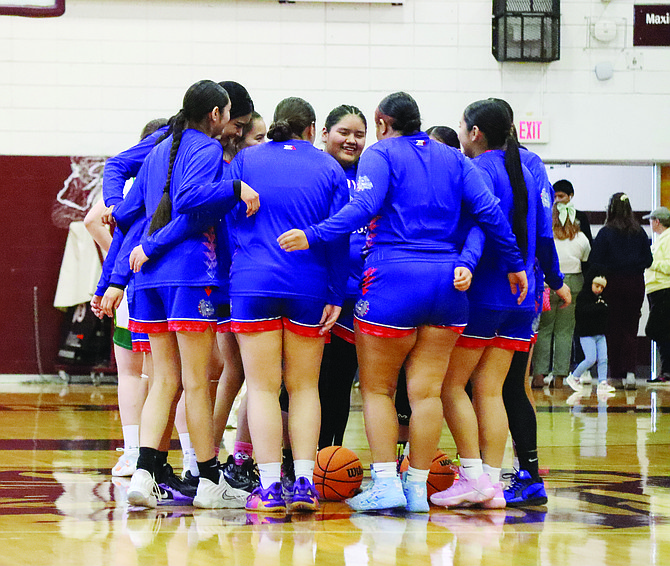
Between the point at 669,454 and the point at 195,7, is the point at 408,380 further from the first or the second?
the point at 195,7

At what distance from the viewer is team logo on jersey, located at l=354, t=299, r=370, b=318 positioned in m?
3.78

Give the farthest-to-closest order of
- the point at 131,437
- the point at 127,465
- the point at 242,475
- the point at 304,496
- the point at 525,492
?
the point at 131,437
the point at 127,465
the point at 242,475
the point at 525,492
the point at 304,496

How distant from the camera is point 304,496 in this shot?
3.60 m

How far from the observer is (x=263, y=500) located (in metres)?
3.65

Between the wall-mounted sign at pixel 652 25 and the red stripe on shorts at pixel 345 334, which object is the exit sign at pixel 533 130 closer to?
the wall-mounted sign at pixel 652 25

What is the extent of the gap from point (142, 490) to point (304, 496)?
591mm

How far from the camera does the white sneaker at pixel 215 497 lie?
377 cm

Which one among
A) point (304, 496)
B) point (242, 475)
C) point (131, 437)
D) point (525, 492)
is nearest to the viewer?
point (304, 496)

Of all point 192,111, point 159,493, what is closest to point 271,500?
point 159,493

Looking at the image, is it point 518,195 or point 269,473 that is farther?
point 518,195

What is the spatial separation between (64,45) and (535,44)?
460cm

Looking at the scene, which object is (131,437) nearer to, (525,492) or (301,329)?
(301,329)

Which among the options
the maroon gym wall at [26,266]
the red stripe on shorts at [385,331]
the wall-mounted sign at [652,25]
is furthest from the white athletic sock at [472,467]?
the wall-mounted sign at [652,25]

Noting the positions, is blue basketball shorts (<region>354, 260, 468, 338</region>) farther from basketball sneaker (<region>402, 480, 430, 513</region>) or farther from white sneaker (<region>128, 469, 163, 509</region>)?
white sneaker (<region>128, 469, 163, 509</region>)
